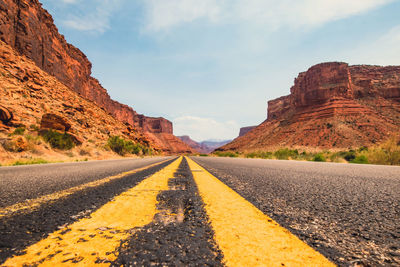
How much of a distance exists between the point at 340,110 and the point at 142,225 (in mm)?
66866

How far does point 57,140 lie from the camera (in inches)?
520

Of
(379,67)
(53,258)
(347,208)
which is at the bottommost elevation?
(347,208)

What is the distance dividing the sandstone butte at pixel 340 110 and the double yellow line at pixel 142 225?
5143 centimetres

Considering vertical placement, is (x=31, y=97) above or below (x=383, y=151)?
above

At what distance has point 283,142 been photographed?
180 ft

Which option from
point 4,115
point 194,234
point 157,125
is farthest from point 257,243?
point 157,125

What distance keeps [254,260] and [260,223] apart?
1.47 feet

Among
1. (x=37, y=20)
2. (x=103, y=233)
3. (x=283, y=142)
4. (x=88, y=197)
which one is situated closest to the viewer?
(x=103, y=233)

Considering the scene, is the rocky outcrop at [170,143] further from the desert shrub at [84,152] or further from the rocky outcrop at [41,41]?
the desert shrub at [84,152]

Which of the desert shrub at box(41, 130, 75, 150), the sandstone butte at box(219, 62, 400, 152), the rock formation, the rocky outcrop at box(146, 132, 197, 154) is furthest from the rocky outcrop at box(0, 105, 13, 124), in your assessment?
the rocky outcrop at box(146, 132, 197, 154)

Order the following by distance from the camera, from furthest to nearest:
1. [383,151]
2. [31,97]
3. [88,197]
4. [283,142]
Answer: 1. [283,142]
2. [31,97]
3. [383,151]
4. [88,197]

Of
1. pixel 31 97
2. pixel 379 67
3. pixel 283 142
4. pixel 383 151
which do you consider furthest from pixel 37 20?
pixel 379 67

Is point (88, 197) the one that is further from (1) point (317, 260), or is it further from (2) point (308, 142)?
(2) point (308, 142)

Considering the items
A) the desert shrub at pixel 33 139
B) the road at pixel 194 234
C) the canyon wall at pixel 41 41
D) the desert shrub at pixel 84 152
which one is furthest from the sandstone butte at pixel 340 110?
the canyon wall at pixel 41 41
